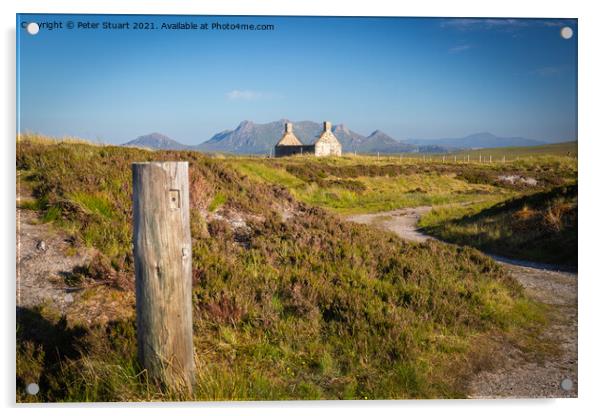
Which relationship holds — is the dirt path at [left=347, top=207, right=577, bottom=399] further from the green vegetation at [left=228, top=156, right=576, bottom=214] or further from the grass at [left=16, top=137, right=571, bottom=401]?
the green vegetation at [left=228, top=156, right=576, bottom=214]

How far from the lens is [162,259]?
3760 millimetres

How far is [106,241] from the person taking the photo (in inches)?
263

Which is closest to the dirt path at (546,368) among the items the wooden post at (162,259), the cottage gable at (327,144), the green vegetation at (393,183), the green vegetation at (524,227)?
the green vegetation at (524,227)

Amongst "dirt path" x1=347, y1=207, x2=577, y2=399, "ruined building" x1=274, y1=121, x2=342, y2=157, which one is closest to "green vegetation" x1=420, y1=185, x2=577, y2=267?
"dirt path" x1=347, y1=207, x2=577, y2=399

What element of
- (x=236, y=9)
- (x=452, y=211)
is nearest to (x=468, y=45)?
(x=236, y=9)

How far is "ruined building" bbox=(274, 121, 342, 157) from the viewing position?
56.9 meters

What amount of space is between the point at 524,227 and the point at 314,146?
152 feet

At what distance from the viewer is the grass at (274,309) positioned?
187 inches

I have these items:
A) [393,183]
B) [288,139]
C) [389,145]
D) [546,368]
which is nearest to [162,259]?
[546,368]

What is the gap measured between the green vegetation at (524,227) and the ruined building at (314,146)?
129ft

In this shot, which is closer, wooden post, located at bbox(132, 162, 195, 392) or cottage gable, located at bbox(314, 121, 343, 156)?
wooden post, located at bbox(132, 162, 195, 392)

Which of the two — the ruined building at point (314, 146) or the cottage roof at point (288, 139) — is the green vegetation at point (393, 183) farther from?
the cottage roof at point (288, 139)

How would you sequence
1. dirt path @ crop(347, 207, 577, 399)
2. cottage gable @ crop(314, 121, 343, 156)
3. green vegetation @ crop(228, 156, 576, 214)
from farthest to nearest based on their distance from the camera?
cottage gable @ crop(314, 121, 343, 156)
green vegetation @ crop(228, 156, 576, 214)
dirt path @ crop(347, 207, 577, 399)

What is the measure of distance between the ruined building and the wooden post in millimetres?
50417
